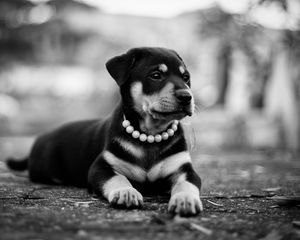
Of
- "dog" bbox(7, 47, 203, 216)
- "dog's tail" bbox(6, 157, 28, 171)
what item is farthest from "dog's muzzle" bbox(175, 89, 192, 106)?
"dog's tail" bbox(6, 157, 28, 171)

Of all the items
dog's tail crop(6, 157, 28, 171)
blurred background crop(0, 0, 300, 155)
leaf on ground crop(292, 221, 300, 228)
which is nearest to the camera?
leaf on ground crop(292, 221, 300, 228)

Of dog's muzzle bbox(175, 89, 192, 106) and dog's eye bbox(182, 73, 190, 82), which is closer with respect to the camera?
dog's muzzle bbox(175, 89, 192, 106)

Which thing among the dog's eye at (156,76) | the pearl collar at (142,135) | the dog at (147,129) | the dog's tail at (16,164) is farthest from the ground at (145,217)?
the dog's tail at (16,164)

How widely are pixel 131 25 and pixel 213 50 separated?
4153 millimetres

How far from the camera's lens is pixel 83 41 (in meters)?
20.2

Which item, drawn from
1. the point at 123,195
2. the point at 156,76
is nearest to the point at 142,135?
the point at 156,76

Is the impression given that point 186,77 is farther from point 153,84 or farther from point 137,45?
point 137,45

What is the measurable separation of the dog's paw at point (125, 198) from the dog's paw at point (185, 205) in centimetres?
25

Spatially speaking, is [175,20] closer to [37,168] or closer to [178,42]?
[178,42]

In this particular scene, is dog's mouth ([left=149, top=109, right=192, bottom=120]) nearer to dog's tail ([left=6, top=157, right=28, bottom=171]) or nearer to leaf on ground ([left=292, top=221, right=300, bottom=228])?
leaf on ground ([left=292, top=221, right=300, bottom=228])

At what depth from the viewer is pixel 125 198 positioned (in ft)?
10.4

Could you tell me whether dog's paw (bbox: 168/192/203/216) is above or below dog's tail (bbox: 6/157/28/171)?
above

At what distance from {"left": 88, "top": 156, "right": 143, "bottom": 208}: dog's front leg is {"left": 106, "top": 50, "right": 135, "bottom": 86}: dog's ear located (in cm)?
71

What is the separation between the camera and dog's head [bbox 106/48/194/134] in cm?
363
